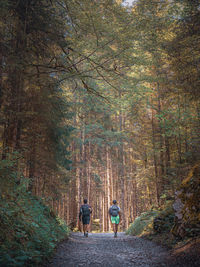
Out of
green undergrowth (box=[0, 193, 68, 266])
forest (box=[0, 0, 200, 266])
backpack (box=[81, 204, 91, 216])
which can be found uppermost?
forest (box=[0, 0, 200, 266])

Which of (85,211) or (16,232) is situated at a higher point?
(16,232)

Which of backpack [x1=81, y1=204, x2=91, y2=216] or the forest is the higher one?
the forest

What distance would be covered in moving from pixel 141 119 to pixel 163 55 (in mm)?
5939

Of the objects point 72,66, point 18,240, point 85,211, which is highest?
point 72,66

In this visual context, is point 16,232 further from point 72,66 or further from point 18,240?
point 72,66

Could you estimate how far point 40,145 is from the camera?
27.2ft

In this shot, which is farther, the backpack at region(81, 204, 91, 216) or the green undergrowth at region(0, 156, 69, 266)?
the backpack at region(81, 204, 91, 216)

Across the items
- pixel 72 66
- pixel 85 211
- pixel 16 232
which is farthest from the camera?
pixel 85 211

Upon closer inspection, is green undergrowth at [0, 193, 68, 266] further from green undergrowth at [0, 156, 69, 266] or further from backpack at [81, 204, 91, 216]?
backpack at [81, 204, 91, 216]

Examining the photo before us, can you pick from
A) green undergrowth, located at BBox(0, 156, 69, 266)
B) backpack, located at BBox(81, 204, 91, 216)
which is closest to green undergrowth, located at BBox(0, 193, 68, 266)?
green undergrowth, located at BBox(0, 156, 69, 266)

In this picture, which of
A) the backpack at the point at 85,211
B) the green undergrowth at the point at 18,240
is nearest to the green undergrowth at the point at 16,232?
the green undergrowth at the point at 18,240

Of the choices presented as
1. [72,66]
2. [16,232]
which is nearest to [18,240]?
[16,232]

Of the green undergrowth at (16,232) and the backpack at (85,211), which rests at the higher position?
the green undergrowth at (16,232)

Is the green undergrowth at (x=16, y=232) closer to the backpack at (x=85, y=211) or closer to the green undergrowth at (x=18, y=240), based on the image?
the green undergrowth at (x=18, y=240)
